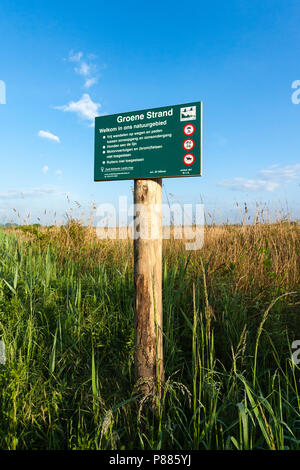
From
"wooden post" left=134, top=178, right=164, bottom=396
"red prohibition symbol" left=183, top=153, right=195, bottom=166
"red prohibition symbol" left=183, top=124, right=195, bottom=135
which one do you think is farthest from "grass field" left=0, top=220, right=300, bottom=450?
"red prohibition symbol" left=183, top=124, right=195, bottom=135

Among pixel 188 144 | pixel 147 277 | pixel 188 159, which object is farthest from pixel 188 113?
pixel 147 277

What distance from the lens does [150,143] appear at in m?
2.26

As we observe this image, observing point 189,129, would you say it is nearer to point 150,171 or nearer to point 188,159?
point 188,159

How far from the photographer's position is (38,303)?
3.06 meters

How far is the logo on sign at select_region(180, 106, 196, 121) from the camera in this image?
214 cm

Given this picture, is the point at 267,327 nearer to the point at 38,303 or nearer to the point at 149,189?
the point at 149,189

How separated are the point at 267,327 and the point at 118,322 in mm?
1507

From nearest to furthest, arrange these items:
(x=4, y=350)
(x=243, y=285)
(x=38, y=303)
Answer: (x=4, y=350) < (x=38, y=303) < (x=243, y=285)

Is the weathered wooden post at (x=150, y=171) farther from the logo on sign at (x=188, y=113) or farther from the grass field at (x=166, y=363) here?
the grass field at (x=166, y=363)

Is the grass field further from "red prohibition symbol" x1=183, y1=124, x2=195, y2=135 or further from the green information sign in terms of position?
"red prohibition symbol" x1=183, y1=124, x2=195, y2=135

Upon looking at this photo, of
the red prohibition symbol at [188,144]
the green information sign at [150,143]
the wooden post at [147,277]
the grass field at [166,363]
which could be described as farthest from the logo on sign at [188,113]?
the grass field at [166,363]

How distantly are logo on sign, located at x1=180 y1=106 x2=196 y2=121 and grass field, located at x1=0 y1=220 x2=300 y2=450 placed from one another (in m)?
1.21

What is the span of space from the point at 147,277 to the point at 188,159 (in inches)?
35.3

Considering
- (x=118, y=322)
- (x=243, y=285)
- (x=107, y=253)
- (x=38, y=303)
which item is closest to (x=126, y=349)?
(x=118, y=322)
